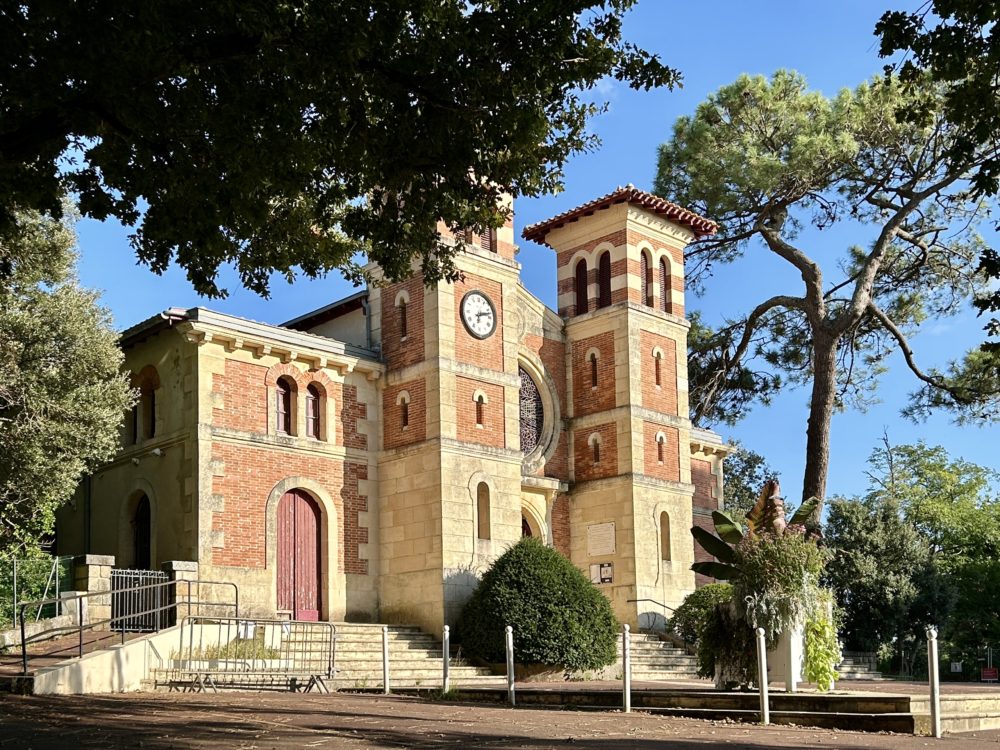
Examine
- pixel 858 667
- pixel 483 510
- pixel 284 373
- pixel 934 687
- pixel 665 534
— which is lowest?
pixel 858 667

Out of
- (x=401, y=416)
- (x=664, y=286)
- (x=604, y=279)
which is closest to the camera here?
(x=401, y=416)

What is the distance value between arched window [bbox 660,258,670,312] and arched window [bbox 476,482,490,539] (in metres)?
7.98

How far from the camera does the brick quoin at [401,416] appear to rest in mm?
26125

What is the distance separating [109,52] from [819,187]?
26473 mm

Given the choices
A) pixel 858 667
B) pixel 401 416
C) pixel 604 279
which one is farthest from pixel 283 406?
pixel 858 667

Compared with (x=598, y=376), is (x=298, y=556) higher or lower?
lower

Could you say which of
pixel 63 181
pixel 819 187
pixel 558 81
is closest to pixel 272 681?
pixel 63 181

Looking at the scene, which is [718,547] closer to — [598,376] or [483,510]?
[483,510]

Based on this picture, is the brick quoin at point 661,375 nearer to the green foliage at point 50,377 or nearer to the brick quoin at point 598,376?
the brick quoin at point 598,376

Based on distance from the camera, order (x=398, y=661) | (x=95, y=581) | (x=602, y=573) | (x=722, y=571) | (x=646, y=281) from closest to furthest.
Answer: (x=722, y=571), (x=95, y=581), (x=398, y=661), (x=602, y=573), (x=646, y=281)

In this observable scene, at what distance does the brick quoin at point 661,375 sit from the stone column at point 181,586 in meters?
12.6

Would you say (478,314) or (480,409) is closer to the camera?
(480,409)

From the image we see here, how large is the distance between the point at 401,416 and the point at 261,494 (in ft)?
12.3

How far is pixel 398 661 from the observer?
22875 millimetres
